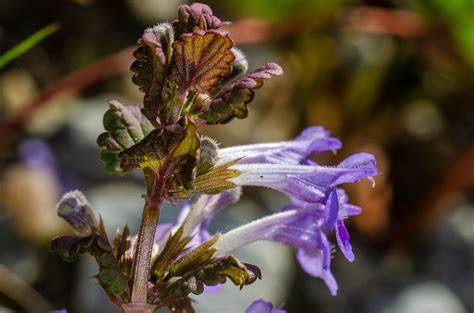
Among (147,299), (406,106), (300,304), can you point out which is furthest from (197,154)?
(406,106)

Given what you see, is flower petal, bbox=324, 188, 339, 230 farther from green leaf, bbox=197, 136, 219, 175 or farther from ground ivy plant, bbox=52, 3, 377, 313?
green leaf, bbox=197, 136, 219, 175

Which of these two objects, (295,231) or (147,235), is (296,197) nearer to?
(295,231)

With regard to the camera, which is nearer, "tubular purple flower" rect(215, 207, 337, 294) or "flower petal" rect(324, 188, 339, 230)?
"flower petal" rect(324, 188, 339, 230)

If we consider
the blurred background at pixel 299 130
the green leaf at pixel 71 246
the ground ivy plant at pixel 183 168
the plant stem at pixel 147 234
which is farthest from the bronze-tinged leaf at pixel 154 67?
the blurred background at pixel 299 130

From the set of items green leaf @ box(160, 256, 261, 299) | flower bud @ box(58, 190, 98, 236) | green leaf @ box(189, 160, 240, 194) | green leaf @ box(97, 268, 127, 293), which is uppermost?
green leaf @ box(189, 160, 240, 194)

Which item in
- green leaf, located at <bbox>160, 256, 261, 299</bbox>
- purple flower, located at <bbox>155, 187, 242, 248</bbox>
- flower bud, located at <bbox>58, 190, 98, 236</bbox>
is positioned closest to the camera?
green leaf, located at <bbox>160, 256, 261, 299</bbox>

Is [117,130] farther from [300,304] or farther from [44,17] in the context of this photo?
[44,17]

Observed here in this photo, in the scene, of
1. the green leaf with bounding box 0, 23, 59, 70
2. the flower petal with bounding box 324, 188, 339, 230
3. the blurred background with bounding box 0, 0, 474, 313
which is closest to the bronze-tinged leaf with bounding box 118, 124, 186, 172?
the flower petal with bounding box 324, 188, 339, 230

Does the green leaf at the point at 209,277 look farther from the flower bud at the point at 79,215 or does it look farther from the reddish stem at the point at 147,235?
the flower bud at the point at 79,215
